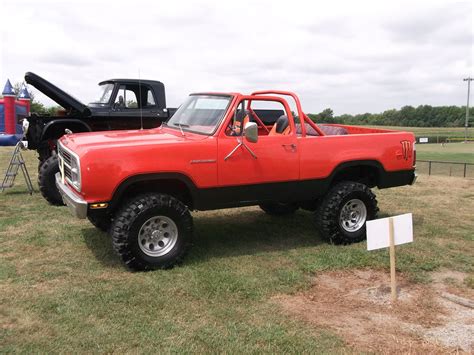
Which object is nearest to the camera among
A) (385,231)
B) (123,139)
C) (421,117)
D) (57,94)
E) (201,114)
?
(385,231)

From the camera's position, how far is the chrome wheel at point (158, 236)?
504cm

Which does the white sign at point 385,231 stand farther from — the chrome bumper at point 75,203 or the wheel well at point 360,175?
the chrome bumper at point 75,203

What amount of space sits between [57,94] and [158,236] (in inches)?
204

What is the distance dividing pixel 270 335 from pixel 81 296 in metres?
1.88

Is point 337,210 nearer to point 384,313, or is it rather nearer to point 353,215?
point 353,215

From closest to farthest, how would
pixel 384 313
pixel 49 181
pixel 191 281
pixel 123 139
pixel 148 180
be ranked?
Answer: pixel 384 313, pixel 191 281, pixel 148 180, pixel 123 139, pixel 49 181

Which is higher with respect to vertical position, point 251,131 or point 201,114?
point 201,114

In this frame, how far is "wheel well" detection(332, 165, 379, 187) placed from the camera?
6461mm

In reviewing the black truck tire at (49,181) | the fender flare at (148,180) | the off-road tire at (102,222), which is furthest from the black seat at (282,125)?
the black truck tire at (49,181)

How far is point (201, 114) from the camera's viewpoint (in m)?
5.81

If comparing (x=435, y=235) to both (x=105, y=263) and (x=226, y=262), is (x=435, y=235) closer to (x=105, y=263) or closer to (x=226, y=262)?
(x=226, y=262)

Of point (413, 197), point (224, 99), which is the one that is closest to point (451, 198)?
point (413, 197)

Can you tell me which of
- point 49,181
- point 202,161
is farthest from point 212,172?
point 49,181

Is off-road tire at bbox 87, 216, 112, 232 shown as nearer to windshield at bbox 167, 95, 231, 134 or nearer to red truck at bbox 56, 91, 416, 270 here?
red truck at bbox 56, 91, 416, 270
